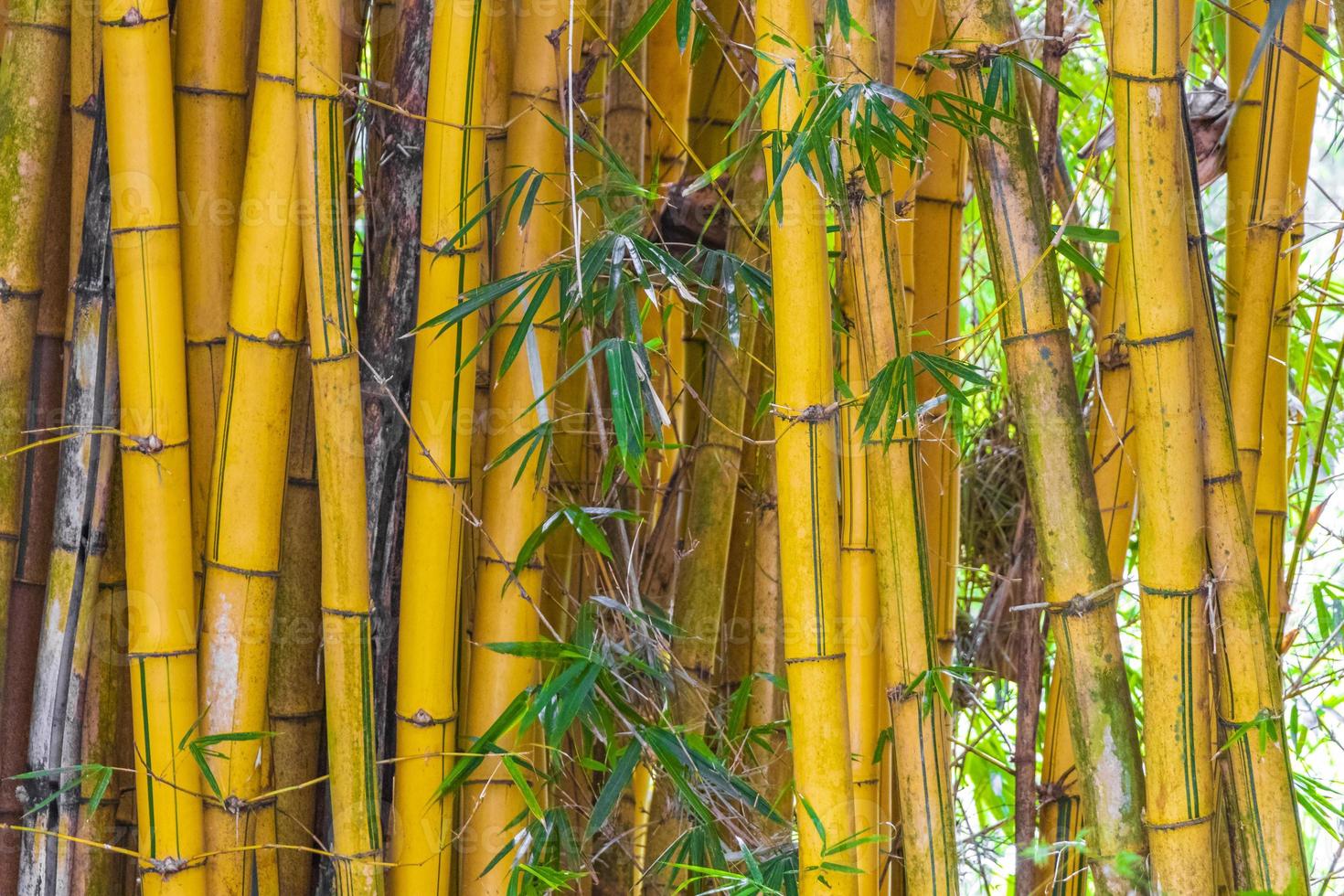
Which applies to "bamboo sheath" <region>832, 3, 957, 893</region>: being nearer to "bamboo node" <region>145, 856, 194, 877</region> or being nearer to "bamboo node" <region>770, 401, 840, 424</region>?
"bamboo node" <region>770, 401, 840, 424</region>

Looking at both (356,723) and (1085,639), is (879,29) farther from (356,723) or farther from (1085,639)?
(356,723)

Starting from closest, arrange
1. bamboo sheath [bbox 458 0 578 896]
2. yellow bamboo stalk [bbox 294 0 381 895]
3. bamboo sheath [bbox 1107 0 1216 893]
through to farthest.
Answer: bamboo sheath [bbox 1107 0 1216 893] < yellow bamboo stalk [bbox 294 0 381 895] < bamboo sheath [bbox 458 0 578 896]

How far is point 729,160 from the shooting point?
97 cm

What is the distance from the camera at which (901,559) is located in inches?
39.8

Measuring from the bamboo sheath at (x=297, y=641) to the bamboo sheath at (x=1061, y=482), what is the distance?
26.1 inches

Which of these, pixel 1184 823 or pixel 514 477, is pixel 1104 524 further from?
pixel 514 477

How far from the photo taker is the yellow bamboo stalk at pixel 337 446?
3.43 ft

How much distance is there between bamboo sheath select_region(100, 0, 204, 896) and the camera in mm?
1073

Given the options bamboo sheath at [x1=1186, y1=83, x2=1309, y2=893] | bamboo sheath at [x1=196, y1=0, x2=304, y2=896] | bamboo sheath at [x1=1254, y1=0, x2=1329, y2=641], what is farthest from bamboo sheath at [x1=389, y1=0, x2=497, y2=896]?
bamboo sheath at [x1=1254, y1=0, x2=1329, y2=641]

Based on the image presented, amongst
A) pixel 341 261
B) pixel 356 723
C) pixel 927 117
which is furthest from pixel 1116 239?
pixel 356 723

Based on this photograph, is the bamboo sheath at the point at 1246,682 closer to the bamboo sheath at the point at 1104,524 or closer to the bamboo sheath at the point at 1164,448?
the bamboo sheath at the point at 1164,448

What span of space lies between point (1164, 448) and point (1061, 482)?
8 cm

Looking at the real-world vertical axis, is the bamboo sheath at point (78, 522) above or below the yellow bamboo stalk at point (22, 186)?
below

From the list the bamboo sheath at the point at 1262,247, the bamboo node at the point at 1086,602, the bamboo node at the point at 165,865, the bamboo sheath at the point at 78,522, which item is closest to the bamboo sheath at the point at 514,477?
the bamboo node at the point at 165,865
